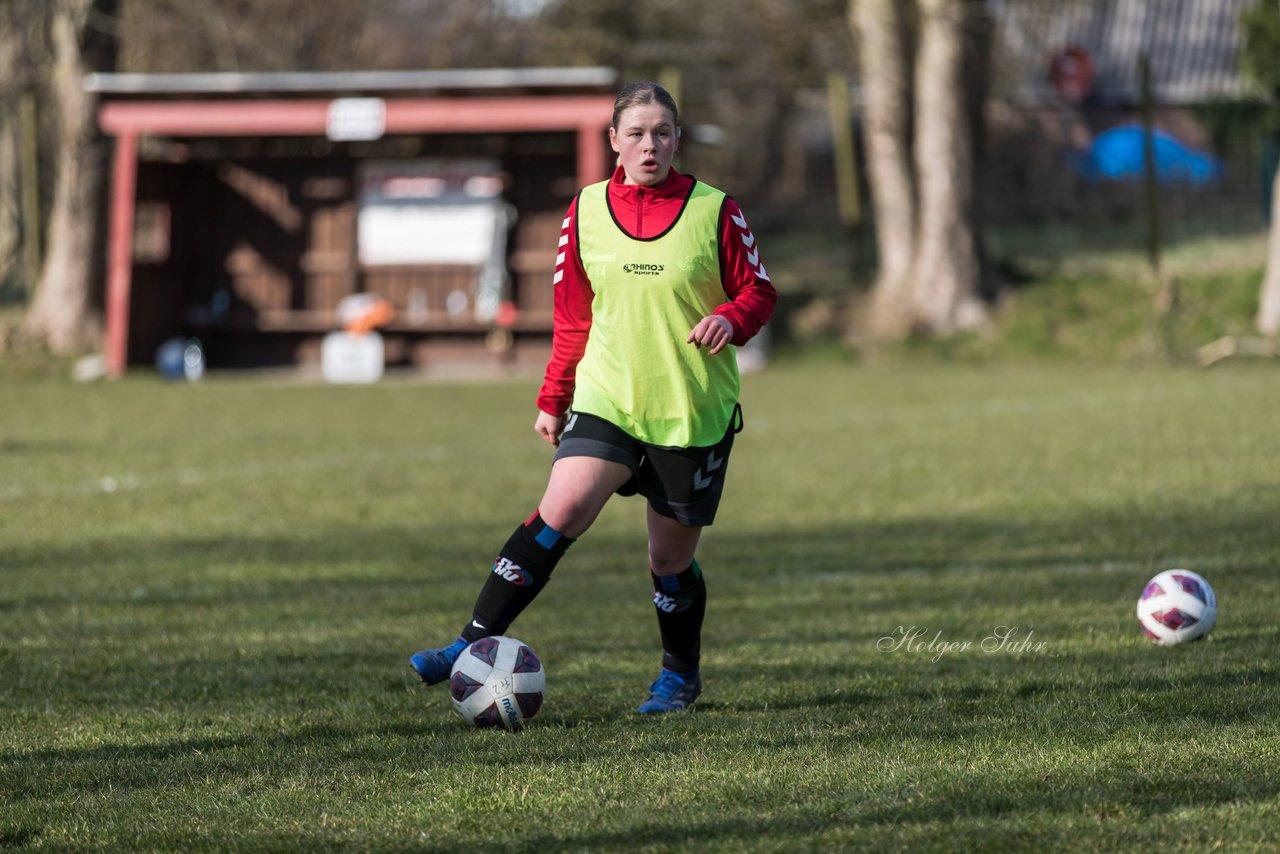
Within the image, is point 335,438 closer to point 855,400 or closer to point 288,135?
point 855,400

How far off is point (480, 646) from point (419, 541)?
14.5ft

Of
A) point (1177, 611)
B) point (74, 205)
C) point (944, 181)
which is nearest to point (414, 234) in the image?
point (74, 205)

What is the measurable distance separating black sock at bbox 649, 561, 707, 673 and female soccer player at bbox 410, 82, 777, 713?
18 cm

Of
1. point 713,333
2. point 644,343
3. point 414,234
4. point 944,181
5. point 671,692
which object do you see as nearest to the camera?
point 713,333

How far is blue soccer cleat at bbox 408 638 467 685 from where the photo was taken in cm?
507

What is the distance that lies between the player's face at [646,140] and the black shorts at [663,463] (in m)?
0.71

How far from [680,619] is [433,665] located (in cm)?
75

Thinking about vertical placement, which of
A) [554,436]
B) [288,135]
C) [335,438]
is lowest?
[335,438]

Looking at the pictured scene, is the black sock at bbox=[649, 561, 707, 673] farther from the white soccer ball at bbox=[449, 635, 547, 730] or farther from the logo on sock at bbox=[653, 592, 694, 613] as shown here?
the white soccer ball at bbox=[449, 635, 547, 730]

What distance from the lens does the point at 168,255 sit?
24109mm

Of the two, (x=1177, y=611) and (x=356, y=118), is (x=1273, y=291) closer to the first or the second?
(x=356, y=118)

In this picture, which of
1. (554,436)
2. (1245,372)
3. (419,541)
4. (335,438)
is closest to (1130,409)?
(1245,372)

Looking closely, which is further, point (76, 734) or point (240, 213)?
point (240, 213)

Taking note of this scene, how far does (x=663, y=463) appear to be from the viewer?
508 cm
